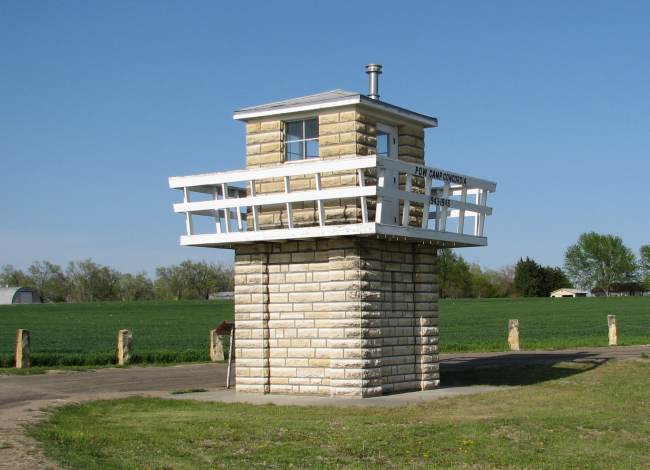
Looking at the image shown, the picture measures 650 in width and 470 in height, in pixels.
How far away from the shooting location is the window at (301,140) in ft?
69.7

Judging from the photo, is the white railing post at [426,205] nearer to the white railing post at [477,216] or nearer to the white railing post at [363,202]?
the white railing post at [363,202]

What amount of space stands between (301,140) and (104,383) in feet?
27.3

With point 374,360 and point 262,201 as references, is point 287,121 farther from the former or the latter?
point 374,360

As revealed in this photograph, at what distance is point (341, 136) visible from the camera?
20.6m

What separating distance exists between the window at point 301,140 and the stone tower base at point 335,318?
192 centimetres

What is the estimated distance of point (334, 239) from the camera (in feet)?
67.2

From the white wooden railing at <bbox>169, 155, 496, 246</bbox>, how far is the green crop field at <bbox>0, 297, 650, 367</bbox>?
12.3 meters

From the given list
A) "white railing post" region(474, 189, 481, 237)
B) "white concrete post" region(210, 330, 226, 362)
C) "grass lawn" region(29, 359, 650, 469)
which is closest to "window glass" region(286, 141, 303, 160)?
"white railing post" region(474, 189, 481, 237)

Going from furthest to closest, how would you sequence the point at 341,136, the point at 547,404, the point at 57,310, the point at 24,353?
1. the point at 57,310
2. the point at 24,353
3. the point at 341,136
4. the point at 547,404

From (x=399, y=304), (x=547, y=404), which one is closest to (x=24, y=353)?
(x=399, y=304)

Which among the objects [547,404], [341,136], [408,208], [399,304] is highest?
[341,136]

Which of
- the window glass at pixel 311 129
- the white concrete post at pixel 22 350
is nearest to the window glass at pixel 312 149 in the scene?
the window glass at pixel 311 129

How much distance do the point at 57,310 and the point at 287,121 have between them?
7077 cm

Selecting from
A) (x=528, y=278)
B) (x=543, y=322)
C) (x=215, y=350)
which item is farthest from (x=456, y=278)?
(x=215, y=350)
